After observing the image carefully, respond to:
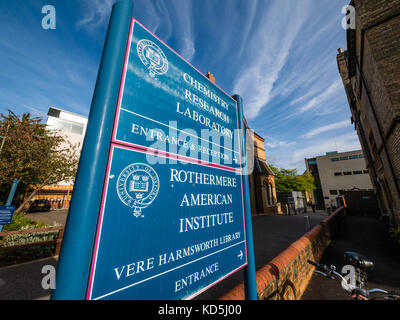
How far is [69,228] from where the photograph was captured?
87 centimetres

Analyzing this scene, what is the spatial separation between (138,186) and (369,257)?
29.2 ft

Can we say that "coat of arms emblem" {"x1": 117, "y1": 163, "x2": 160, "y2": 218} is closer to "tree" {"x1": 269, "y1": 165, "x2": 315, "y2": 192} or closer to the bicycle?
the bicycle

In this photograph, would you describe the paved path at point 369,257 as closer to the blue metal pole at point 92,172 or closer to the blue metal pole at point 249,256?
the blue metal pole at point 249,256

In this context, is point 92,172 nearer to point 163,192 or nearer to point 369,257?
point 163,192

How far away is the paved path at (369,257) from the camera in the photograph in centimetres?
414

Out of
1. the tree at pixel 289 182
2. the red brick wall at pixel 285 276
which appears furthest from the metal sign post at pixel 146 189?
the tree at pixel 289 182

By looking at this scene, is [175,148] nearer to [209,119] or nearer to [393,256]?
[209,119]

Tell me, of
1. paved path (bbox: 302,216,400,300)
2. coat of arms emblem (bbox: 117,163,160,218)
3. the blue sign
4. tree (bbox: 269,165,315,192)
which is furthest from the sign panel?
tree (bbox: 269,165,315,192)

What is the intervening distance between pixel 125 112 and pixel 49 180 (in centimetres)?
1370

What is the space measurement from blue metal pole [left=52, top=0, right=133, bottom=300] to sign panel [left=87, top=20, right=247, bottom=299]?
0.05m

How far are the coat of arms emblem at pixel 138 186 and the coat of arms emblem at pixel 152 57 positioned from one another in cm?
83

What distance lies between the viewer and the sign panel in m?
1.03

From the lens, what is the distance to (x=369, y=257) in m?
6.02

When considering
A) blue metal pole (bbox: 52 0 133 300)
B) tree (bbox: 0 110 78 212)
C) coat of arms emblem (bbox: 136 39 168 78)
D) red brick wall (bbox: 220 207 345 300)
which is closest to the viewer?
blue metal pole (bbox: 52 0 133 300)
